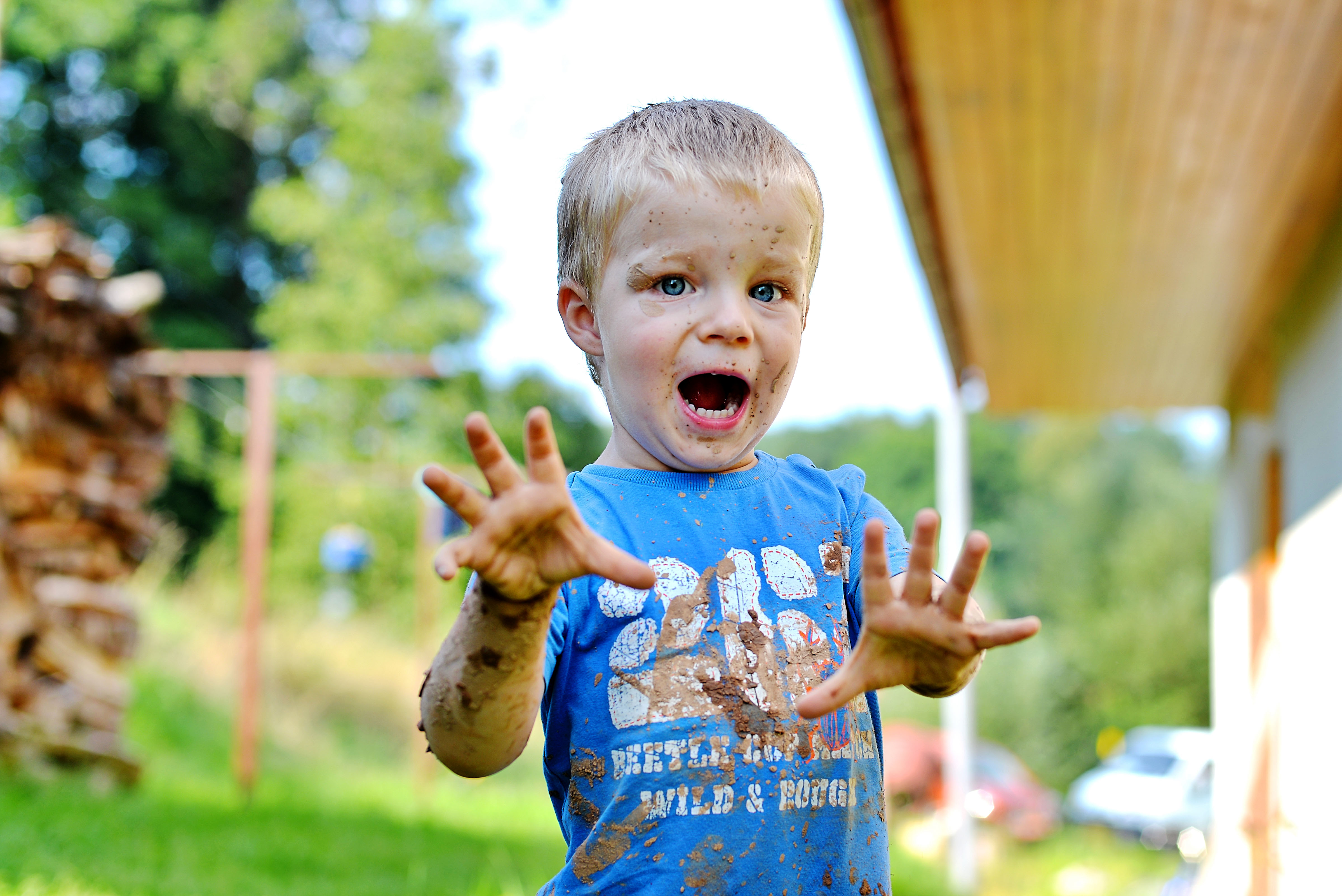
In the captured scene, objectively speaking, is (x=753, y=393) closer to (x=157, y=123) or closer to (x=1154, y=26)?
(x=1154, y=26)

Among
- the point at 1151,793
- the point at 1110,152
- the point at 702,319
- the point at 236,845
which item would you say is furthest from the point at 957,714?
the point at 1151,793

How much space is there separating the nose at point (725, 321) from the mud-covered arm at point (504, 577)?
0.30 metres

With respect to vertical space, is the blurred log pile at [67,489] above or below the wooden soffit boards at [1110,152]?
below

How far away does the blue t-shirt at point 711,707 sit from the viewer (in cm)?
127

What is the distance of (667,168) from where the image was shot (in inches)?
54.5

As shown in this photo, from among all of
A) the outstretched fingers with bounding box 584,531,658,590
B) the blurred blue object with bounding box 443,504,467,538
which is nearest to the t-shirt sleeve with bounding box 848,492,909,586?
the outstretched fingers with bounding box 584,531,658,590

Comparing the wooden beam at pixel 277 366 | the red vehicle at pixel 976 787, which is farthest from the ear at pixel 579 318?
the red vehicle at pixel 976 787

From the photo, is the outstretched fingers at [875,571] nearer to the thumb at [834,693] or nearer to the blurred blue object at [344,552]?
the thumb at [834,693]

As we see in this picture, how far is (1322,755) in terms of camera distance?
5.34 metres

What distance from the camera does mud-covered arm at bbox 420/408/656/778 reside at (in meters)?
1.08

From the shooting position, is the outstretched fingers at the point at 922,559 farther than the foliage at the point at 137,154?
No

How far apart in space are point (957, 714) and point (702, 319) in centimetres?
1021

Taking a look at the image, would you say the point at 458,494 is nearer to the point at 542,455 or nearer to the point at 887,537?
the point at 542,455

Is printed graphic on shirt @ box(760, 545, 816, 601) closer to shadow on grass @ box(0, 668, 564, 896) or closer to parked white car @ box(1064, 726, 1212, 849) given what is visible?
shadow on grass @ box(0, 668, 564, 896)
